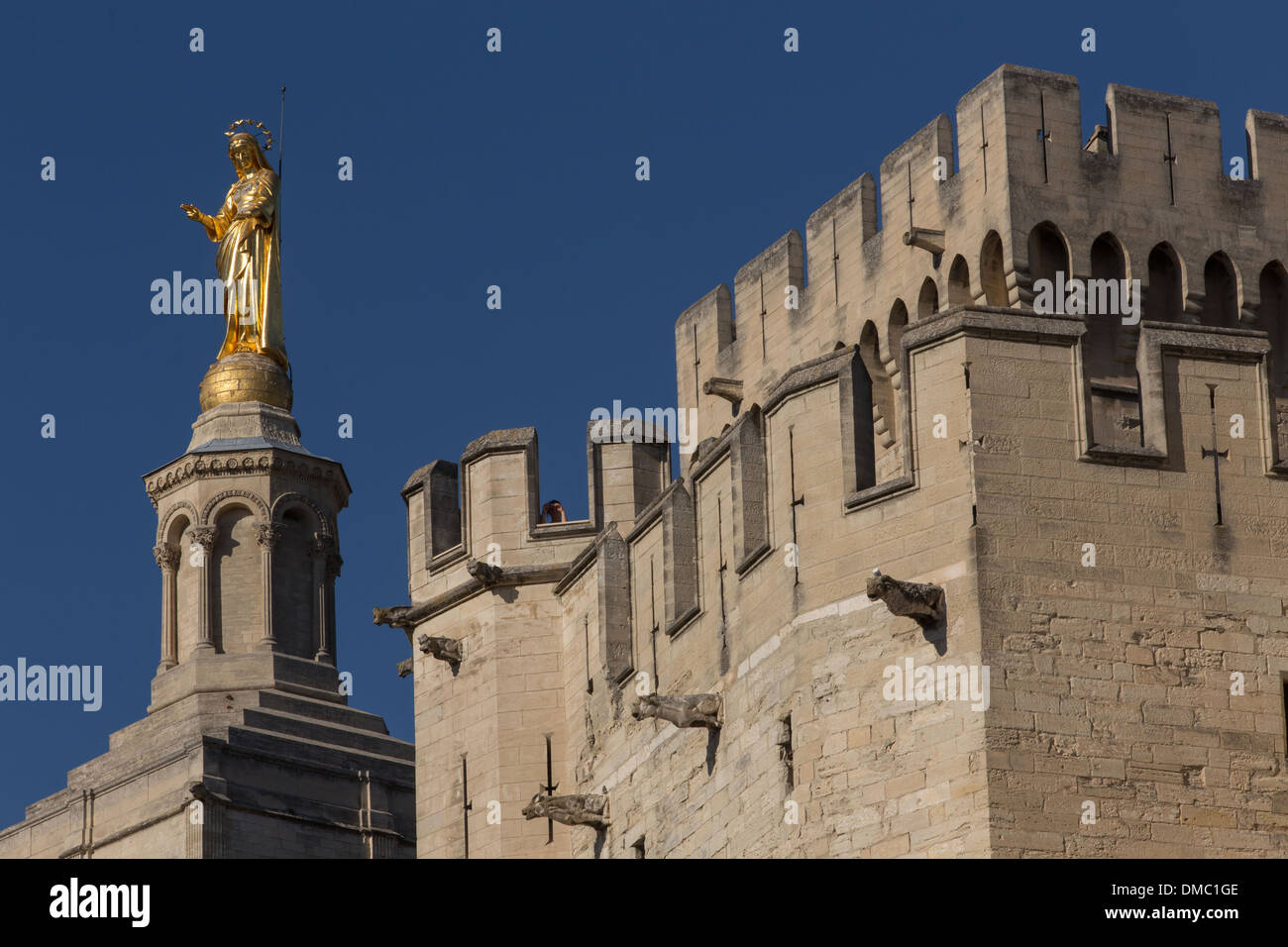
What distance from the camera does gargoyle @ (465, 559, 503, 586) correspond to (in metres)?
40.5

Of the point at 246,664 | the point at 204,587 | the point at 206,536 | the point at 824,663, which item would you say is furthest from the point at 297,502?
the point at 824,663

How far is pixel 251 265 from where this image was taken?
73.9 meters

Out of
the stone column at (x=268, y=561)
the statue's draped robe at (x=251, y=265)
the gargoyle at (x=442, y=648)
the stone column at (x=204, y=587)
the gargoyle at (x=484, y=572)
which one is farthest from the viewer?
the statue's draped robe at (x=251, y=265)

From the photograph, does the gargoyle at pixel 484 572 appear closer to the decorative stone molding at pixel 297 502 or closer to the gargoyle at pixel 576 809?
the gargoyle at pixel 576 809

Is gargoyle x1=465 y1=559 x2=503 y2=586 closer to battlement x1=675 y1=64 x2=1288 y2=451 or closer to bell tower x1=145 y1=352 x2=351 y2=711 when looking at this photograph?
battlement x1=675 y1=64 x2=1288 y2=451

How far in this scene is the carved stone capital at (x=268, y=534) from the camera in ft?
225

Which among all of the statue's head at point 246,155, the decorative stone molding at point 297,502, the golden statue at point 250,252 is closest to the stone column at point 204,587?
the decorative stone molding at point 297,502

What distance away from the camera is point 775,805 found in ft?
105

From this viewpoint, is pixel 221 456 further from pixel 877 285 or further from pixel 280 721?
pixel 877 285

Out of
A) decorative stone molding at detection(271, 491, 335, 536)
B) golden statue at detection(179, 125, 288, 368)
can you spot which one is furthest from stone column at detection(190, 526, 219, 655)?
golden statue at detection(179, 125, 288, 368)

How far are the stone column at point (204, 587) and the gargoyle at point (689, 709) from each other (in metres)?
34.0

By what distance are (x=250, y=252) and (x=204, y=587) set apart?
8.92 m

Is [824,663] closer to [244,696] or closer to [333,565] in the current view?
[244,696]
